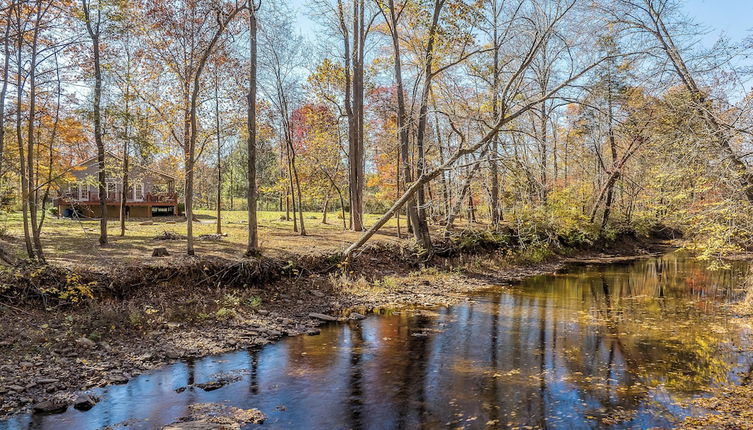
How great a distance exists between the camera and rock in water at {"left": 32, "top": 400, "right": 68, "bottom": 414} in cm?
639

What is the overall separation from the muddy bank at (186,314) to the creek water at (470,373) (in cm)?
65

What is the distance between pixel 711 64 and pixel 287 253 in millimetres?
13019

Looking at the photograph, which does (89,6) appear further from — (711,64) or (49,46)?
(711,64)

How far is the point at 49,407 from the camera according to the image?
Result: 6.45 meters

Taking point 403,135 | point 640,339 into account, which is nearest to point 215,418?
point 640,339

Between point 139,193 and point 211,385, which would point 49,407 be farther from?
point 139,193

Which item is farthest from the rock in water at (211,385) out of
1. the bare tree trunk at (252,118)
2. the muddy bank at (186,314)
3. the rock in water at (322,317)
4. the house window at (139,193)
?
the house window at (139,193)

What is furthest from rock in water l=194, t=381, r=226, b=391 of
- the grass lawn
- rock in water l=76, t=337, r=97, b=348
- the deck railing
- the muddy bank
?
the deck railing

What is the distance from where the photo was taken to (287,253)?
15609mm

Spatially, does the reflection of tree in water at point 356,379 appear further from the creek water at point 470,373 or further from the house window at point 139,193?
the house window at point 139,193

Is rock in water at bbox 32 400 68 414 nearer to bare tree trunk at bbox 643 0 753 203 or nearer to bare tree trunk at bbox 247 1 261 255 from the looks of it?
bare tree trunk at bbox 247 1 261 255

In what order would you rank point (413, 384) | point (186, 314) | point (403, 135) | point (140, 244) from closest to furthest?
point (413, 384) < point (186, 314) < point (140, 244) < point (403, 135)

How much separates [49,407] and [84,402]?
409mm

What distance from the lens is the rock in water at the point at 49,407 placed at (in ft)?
21.0
